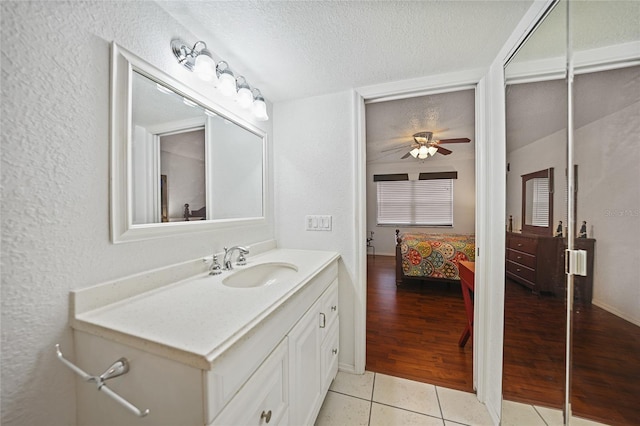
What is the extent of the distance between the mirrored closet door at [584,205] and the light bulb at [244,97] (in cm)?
144

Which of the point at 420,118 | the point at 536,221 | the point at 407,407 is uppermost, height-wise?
the point at 420,118

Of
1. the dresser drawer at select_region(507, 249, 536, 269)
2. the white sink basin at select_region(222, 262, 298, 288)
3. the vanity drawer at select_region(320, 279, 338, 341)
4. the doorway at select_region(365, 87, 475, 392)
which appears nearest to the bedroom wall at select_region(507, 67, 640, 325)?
the dresser drawer at select_region(507, 249, 536, 269)

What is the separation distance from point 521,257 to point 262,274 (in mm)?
1436

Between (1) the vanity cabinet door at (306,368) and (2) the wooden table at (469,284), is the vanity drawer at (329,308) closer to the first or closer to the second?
(1) the vanity cabinet door at (306,368)

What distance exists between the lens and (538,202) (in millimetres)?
1131

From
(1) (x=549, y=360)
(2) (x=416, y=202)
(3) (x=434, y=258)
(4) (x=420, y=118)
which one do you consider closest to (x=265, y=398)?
(1) (x=549, y=360)

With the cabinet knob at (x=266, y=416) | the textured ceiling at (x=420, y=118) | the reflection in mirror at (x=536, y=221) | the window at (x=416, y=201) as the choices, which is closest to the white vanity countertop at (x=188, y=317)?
the cabinet knob at (x=266, y=416)

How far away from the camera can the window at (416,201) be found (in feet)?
17.2

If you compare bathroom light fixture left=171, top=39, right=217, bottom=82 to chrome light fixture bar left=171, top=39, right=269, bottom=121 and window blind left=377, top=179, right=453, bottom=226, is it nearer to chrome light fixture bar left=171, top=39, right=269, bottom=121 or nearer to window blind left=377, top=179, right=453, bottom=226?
chrome light fixture bar left=171, top=39, right=269, bottom=121

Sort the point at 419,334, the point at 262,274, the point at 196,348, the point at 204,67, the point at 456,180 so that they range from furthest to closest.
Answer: the point at 456,180 < the point at 419,334 < the point at 262,274 < the point at 204,67 < the point at 196,348

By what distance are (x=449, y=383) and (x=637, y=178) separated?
4.82 feet

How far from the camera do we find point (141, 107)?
3.02 feet

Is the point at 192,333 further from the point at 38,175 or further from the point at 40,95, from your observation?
the point at 40,95

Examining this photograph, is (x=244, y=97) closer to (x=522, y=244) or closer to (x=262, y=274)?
(x=262, y=274)
